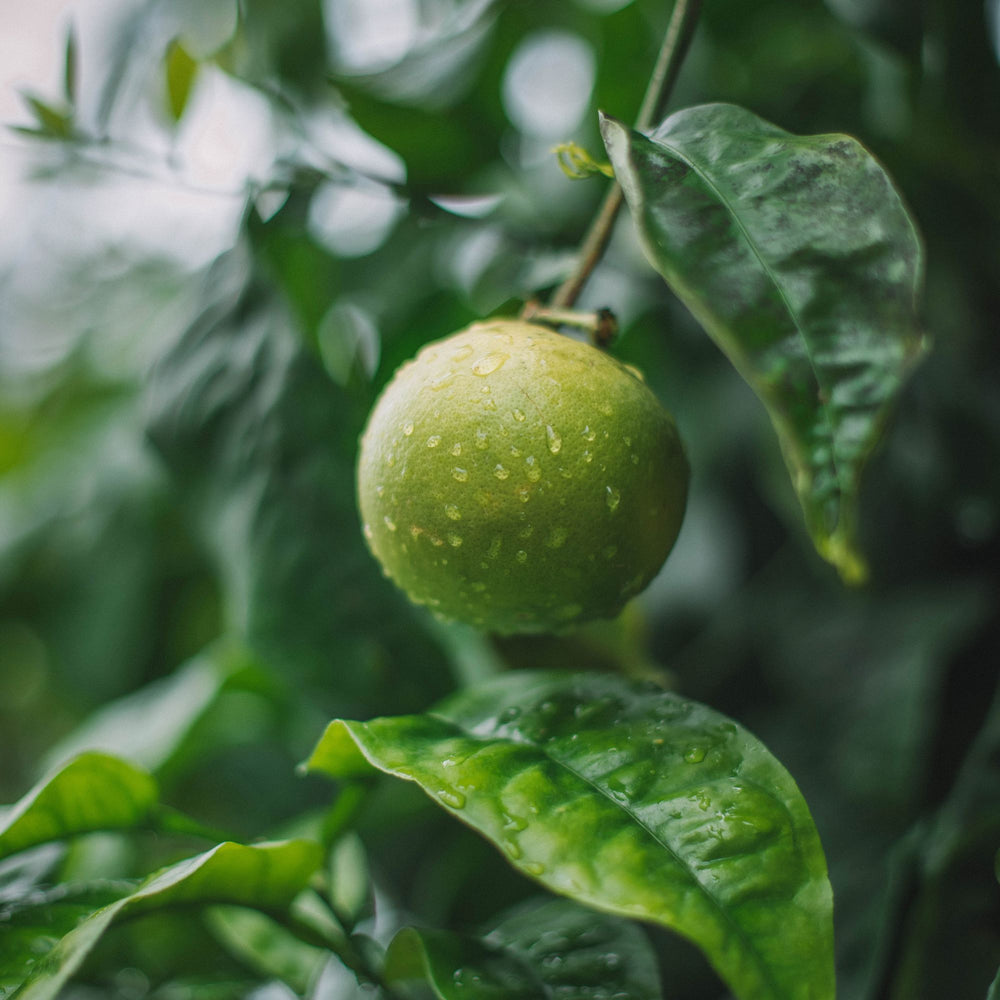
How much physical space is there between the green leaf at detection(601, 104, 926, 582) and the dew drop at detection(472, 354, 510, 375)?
0.12 meters

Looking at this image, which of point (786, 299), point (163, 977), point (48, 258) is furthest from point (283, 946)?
point (48, 258)

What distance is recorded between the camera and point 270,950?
28.0 inches

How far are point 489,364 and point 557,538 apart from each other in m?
0.10

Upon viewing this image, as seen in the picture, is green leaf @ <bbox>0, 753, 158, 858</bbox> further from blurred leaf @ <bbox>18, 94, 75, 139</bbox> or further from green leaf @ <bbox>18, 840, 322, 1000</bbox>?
blurred leaf @ <bbox>18, 94, 75, 139</bbox>

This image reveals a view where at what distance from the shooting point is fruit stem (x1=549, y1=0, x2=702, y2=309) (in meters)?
0.48

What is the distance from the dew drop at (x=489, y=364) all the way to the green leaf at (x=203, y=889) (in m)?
0.31

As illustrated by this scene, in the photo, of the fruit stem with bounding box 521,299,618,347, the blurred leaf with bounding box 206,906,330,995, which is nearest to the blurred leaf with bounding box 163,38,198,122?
the fruit stem with bounding box 521,299,618,347

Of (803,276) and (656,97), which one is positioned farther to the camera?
(656,97)

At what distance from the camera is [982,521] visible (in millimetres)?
917

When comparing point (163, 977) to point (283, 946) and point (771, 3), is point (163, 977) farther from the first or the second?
point (771, 3)

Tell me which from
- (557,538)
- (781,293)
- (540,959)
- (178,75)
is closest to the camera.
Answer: (781,293)

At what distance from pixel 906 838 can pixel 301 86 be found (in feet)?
3.23

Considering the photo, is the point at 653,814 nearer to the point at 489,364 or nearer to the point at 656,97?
the point at 489,364

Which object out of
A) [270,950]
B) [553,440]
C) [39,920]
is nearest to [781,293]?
[553,440]
